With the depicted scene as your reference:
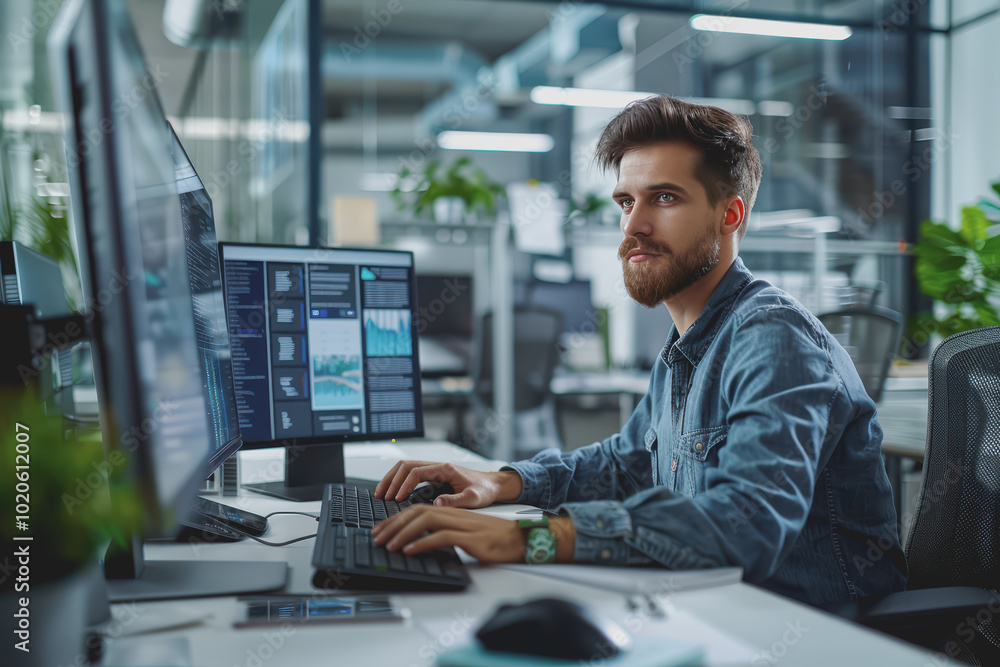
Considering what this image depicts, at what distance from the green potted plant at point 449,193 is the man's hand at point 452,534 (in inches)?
124

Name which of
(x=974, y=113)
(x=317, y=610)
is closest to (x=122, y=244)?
(x=317, y=610)

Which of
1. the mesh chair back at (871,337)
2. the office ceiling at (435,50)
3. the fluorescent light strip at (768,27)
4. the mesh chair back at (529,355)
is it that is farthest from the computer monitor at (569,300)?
the office ceiling at (435,50)

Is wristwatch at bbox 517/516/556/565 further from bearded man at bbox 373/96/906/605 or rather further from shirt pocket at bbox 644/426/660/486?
shirt pocket at bbox 644/426/660/486

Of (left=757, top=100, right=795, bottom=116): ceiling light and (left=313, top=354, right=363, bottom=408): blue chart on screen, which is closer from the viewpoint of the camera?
(left=313, top=354, right=363, bottom=408): blue chart on screen

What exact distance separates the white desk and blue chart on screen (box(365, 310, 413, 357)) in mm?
563

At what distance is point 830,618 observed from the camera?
2.21 ft

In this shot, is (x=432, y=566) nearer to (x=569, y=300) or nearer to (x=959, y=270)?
(x=959, y=270)

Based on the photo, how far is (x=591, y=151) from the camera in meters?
2.62

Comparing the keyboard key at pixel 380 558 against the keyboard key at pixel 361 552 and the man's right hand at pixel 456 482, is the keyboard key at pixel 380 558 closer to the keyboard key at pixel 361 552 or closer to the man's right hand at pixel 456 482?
the keyboard key at pixel 361 552

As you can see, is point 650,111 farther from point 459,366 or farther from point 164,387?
point 459,366

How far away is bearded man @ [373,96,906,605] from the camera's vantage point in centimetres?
80

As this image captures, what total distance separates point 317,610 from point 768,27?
15.8 feet

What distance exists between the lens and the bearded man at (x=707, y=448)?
797 millimetres

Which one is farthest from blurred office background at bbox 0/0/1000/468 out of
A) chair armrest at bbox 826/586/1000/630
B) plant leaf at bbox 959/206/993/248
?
chair armrest at bbox 826/586/1000/630
